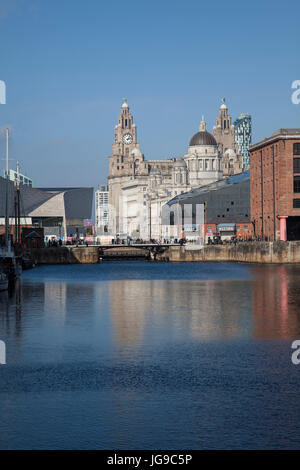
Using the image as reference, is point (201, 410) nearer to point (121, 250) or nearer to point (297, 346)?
point (297, 346)

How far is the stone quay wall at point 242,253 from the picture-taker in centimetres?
11625

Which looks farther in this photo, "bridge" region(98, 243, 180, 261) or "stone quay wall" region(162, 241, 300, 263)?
"bridge" region(98, 243, 180, 261)

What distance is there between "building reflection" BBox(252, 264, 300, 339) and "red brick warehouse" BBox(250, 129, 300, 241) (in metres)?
25.4

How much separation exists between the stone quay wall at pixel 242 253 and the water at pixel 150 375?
5580cm

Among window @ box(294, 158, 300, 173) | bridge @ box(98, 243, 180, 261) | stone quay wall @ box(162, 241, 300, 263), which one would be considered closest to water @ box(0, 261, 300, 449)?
stone quay wall @ box(162, 241, 300, 263)

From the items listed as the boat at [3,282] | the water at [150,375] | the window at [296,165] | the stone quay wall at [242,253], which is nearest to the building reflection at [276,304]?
the water at [150,375]

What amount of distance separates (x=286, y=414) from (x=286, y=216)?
9827 centimetres

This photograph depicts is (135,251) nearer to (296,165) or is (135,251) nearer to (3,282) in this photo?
(296,165)

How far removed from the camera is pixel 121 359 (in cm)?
3506

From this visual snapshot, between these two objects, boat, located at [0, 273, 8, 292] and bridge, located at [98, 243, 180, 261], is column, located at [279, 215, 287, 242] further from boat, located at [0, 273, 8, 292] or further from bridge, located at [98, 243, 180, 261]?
boat, located at [0, 273, 8, 292]

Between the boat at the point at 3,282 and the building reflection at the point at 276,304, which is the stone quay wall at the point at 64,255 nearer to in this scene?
the building reflection at the point at 276,304

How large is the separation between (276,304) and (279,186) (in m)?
65.7

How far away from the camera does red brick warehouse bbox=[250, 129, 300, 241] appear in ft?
396

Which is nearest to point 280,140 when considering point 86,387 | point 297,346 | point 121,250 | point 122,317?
point 121,250
